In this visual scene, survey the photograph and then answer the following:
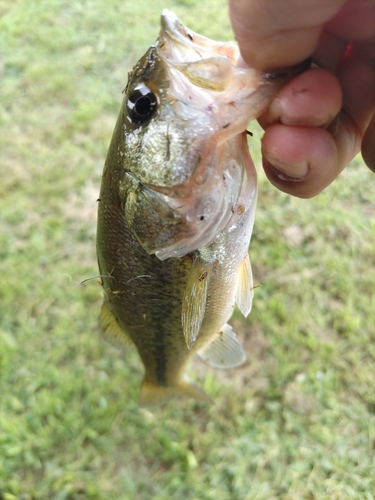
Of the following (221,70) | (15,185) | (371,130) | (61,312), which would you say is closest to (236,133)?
(221,70)

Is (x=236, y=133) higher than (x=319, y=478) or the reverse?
higher

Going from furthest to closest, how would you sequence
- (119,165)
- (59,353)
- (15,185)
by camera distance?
(15,185)
(59,353)
(119,165)

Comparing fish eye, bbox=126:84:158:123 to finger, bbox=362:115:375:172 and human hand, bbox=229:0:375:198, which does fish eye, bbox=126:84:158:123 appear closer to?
human hand, bbox=229:0:375:198

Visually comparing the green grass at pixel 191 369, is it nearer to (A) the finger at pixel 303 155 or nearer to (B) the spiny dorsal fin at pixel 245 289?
(B) the spiny dorsal fin at pixel 245 289

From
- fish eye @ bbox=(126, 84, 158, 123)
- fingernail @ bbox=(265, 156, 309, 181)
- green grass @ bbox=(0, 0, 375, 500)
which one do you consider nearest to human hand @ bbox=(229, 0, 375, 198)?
fingernail @ bbox=(265, 156, 309, 181)

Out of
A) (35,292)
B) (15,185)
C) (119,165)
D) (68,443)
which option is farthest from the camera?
(15,185)

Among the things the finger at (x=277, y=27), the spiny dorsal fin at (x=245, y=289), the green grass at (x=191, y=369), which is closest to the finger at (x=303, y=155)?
the finger at (x=277, y=27)

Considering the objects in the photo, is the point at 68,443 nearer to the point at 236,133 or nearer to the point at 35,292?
the point at 35,292
